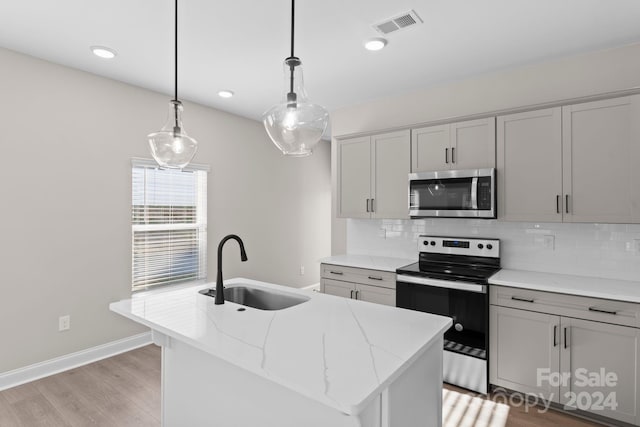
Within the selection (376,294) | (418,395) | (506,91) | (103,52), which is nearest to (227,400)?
(418,395)

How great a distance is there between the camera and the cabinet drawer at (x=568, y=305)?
213cm

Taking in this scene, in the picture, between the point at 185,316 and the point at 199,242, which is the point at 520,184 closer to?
the point at 185,316

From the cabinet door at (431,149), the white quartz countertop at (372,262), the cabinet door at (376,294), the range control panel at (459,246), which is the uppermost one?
the cabinet door at (431,149)

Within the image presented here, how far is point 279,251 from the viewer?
16.5ft

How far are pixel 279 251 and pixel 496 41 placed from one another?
11.9 ft

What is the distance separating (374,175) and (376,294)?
3.98 ft

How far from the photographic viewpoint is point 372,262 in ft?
11.2

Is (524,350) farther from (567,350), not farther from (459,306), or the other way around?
(459,306)

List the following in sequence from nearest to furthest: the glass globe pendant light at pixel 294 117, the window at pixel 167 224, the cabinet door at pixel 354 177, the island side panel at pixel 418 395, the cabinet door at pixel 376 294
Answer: the island side panel at pixel 418 395, the glass globe pendant light at pixel 294 117, the cabinet door at pixel 376 294, the window at pixel 167 224, the cabinet door at pixel 354 177

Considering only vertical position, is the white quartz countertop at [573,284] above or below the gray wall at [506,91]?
below

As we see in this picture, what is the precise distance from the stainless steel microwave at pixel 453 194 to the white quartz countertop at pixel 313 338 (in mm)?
1516

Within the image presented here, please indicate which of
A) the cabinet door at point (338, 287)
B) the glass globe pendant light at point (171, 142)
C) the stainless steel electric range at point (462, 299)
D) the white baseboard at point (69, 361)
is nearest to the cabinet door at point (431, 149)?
the stainless steel electric range at point (462, 299)

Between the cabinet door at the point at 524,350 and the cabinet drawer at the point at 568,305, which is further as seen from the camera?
the cabinet door at the point at 524,350

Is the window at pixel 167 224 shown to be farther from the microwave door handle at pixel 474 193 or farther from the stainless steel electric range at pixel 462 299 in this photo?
the microwave door handle at pixel 474 193
